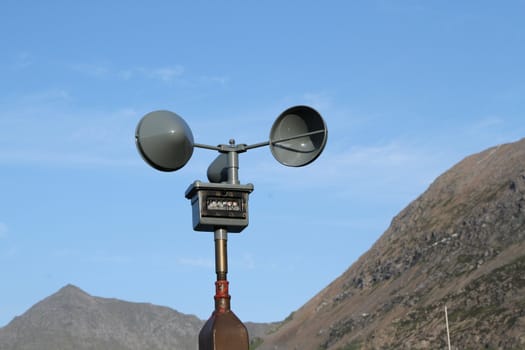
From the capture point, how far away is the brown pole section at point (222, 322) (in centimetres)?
805

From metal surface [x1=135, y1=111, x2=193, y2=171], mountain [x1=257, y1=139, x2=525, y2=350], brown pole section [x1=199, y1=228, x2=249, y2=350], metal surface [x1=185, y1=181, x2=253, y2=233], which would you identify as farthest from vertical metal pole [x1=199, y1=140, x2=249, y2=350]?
mountain [x1=257, y1=139, x2=525, y2=350]

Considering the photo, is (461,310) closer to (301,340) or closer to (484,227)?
(484,227)

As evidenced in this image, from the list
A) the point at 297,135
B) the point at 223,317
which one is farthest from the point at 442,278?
the point at 223,317

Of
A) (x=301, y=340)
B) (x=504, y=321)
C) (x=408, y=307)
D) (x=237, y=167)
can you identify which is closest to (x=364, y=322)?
(x=408, y=307)

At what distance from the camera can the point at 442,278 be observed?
13350 cm

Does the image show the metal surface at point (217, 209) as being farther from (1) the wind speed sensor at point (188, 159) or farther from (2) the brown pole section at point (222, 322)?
(2) the brown pole section at point (222, 322)

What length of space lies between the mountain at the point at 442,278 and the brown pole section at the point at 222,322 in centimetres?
9552

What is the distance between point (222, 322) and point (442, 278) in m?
129

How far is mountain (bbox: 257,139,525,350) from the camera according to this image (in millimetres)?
114188

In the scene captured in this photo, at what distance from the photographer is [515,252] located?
4956 inches

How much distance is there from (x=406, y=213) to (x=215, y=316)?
169415 mm

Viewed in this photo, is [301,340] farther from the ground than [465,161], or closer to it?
closer to it

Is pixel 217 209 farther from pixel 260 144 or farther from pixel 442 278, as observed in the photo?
pixel 442 278

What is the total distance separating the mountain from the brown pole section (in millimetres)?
95521
